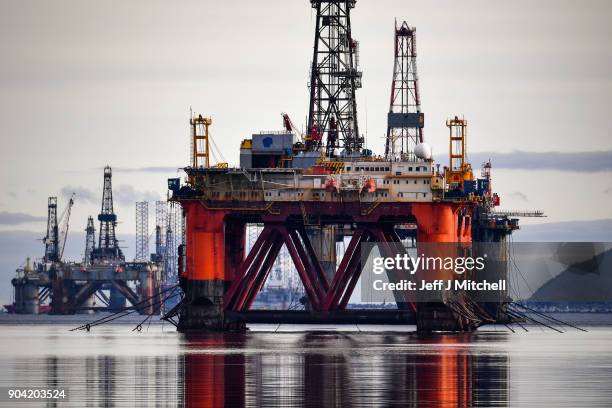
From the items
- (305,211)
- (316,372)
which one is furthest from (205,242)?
(316,372)

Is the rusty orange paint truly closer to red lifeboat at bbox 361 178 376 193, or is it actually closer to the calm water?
the calm water

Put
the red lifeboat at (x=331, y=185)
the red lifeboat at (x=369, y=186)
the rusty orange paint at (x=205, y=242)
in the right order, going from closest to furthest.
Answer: the red lifeboat at (x=369, y=186) → the red lifeboat at (x=331, y=185) → the rusty orange paint at (x=205, y=242)

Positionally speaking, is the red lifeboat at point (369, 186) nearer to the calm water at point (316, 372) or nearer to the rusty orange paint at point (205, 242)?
the rusty orange paint at point (205, 242)

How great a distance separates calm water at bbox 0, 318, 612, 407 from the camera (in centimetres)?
4700

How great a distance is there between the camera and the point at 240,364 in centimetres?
6194

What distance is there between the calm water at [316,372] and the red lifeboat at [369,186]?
30.3 ft

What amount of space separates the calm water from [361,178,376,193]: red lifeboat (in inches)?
364

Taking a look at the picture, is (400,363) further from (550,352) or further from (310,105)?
(310,105)

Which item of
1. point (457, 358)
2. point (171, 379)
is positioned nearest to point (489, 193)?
Result: point (457, 358)

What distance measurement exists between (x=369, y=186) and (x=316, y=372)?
110 ft

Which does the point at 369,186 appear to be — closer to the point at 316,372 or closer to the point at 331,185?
the point at 331,185

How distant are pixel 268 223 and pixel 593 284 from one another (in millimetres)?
88106

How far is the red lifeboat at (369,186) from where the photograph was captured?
8975cm

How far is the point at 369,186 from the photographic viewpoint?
3533 inches
